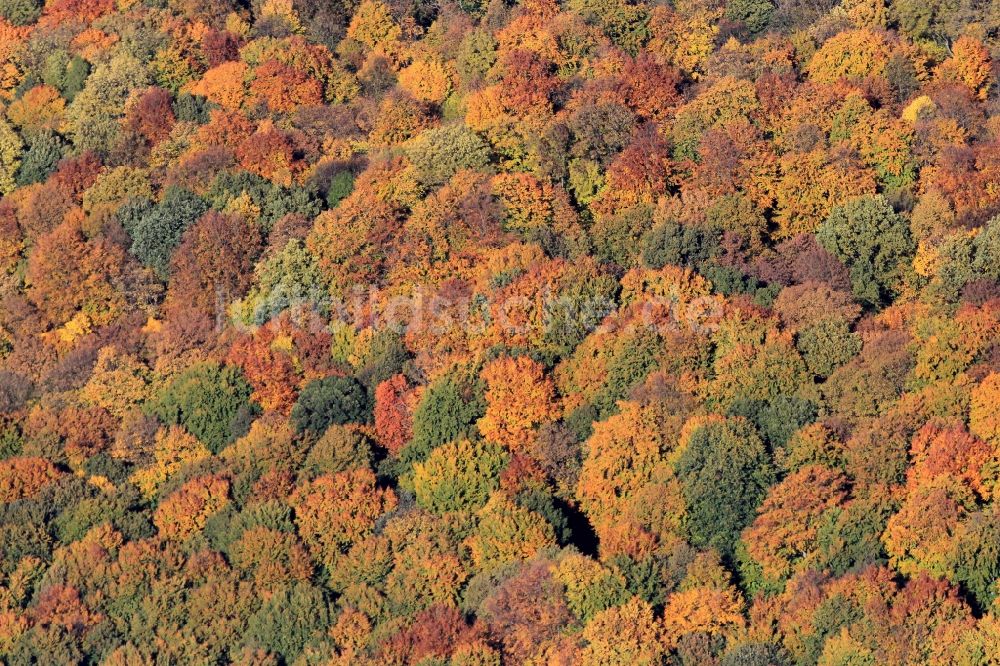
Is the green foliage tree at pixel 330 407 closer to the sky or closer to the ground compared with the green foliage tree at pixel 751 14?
closer to the sky

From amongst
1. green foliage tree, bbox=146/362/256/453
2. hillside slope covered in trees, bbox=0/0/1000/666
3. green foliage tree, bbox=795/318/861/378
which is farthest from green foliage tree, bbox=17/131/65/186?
green foliage tree, bbox=795/318/861/378

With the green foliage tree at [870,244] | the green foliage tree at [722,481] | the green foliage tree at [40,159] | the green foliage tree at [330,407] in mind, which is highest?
the green foliage tree at [40,159]

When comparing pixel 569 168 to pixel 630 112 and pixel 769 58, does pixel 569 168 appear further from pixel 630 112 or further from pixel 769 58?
pixel 769 58

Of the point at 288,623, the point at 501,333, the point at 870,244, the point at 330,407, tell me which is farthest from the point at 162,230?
the point at 870,244

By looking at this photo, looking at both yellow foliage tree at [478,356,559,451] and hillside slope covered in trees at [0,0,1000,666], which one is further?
yellow foliage tree at [478,356,559,451]

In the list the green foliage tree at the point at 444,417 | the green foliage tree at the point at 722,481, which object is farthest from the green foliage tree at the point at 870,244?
the green foliage tree at the point at 444,417

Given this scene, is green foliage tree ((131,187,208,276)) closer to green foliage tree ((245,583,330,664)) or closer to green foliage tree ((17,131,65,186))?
green foliage tree ((17,131,65,186))

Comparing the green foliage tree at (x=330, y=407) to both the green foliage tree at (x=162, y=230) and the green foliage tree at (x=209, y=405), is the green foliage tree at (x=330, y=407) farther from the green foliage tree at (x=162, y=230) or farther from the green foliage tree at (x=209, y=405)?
the green foliage tree at (x=162, y=230)

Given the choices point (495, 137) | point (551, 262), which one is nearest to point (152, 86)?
point (495, 137)
